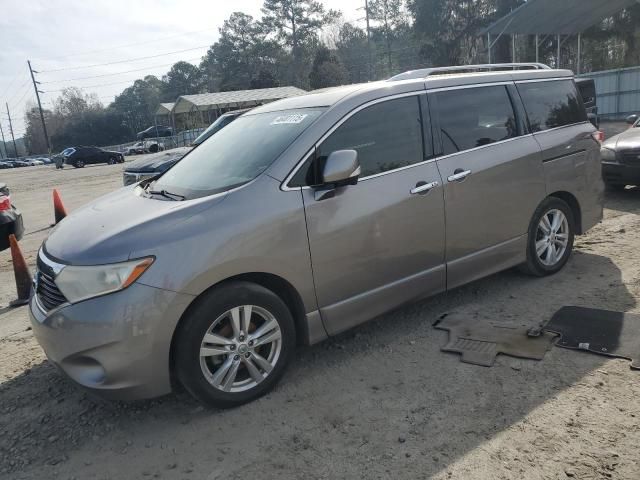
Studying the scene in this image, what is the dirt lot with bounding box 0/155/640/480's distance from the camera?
105 inches

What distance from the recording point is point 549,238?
16.4ft

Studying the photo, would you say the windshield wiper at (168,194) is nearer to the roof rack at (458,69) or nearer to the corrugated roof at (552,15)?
the roof rack at (458,69)

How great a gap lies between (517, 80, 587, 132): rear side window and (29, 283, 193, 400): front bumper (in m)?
3.61

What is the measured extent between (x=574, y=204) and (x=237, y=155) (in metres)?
3.44

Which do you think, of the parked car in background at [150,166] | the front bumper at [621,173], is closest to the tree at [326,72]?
the parked car in background at [150,166]

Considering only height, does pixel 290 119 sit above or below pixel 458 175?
above

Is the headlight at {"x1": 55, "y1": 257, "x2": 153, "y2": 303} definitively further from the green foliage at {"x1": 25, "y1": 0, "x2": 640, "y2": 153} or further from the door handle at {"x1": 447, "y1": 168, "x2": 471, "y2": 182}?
the green foliage at {"x1": 25, "y1": 0, "x2": 640, "y2": 153}

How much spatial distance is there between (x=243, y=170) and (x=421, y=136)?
1418mm

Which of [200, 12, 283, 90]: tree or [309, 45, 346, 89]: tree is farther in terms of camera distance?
[200, 12, 283, 90]: tree

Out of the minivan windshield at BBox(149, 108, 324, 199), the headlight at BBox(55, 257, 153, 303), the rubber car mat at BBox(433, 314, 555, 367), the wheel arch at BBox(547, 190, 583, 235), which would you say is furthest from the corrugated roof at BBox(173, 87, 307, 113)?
the headlight at BBox(55, 257, 153, 303)

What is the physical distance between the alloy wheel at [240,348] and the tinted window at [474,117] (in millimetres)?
2006

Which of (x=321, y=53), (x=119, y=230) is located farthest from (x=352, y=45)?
(x=119, y=230)

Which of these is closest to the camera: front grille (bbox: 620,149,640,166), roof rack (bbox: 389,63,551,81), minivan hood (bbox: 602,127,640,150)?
roof rack (bbox: 389,63,551,81)

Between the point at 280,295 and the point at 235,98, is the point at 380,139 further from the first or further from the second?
the point at 235,98
